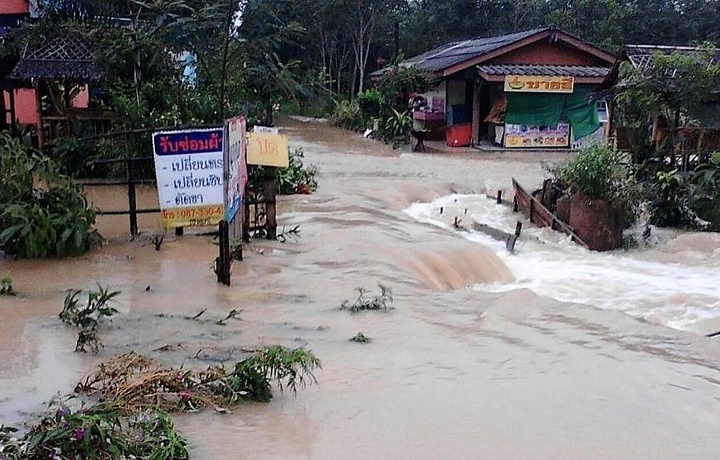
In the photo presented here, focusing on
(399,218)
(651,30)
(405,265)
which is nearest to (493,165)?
(399,218)

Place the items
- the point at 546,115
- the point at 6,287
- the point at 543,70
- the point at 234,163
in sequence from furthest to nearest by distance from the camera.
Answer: the point at 546,115 < the point at 543,70 < the point at 234,163 < the point at 6,287

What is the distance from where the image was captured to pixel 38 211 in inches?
336

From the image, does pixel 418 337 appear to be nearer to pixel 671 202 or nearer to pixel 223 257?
pixel 223 257

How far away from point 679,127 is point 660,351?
A: 923cm

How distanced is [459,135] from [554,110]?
310cm

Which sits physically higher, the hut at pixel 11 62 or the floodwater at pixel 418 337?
the hut at pixel 11 62

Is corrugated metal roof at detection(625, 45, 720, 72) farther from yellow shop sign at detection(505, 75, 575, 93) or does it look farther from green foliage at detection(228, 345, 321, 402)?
green foliage at detection(228, 345, 321, 402)

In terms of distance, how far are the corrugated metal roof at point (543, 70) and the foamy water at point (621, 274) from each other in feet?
33.6

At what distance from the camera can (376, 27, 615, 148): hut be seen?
77.8 ft

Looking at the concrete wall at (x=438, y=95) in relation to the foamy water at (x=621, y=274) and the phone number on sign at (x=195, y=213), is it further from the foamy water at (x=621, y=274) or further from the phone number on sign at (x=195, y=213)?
the phone number on sign at (x=195, y=213)

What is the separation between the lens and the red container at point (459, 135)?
25016mm

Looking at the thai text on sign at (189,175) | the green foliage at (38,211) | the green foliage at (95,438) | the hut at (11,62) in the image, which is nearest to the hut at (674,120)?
the thai text on sign at (189,175)

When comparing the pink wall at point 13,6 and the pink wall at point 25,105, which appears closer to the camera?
the pink wall at point 13,6

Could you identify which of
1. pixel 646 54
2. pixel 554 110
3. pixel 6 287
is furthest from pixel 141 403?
pixel 554 110
